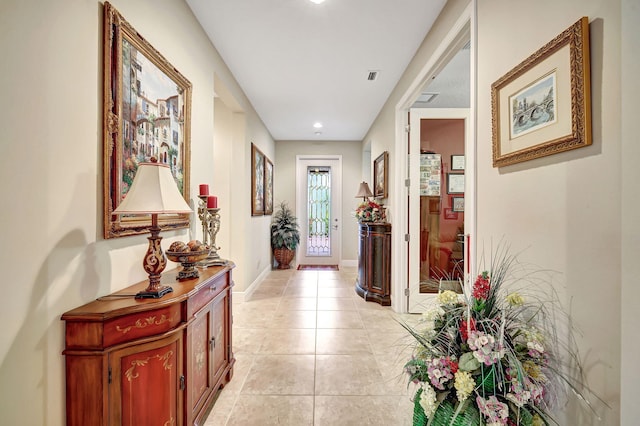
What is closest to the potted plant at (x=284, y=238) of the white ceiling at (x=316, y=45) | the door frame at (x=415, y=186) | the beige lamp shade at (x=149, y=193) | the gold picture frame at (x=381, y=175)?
the gold picture frame at (x=381, y=175)

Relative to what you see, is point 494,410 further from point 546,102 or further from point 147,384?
point 147,384

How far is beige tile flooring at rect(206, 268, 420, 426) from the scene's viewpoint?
69.7 inches

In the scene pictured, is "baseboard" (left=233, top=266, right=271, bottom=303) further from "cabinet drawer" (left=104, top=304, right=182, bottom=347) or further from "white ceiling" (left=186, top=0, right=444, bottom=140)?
"white ceiling" (left=186, top=0, right=444, bottom=140)

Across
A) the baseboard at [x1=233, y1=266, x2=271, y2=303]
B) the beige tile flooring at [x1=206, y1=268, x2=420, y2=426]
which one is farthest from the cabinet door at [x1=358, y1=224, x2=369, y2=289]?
the baseboard at [x1=233, y1=266, x2=271, y2=303]

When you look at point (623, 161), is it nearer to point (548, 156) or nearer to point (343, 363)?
point (548, 156)

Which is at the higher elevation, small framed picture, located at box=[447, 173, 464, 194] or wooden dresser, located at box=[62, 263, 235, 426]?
small framed picture, located at box=[447, 173, 464, 194]

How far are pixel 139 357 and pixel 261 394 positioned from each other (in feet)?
3.45

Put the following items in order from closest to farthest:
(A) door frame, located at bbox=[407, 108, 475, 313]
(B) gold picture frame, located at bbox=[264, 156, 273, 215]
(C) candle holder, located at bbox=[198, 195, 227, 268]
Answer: (C) candle holder, located at bbox=[198, 195, 227, 268], (A) door frame, located at bbox=[407, 108, 475, 313], (B) gold picture frame, located at bbox=[264, 156, 273, 215]

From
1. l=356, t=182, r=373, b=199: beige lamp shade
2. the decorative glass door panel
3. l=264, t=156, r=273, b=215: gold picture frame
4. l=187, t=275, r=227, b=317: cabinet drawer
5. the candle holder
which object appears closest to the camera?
l=187, t=275, r=227, b=317: cabinet drawer

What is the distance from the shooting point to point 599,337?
0.90 meters

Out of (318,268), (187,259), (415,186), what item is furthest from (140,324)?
(318,268)

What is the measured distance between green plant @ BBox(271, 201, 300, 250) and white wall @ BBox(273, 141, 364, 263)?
0.38 metres

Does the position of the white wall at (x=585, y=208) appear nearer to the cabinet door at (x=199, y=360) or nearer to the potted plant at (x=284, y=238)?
the cabinet door at (x=199, y=360)

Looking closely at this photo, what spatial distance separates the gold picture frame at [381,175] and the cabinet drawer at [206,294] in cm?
272
